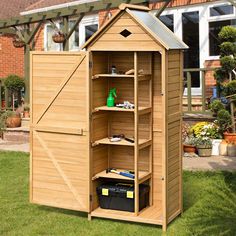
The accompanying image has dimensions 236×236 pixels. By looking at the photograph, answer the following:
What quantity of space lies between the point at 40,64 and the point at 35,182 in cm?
162

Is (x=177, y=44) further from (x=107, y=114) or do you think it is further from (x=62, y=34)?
(x=62, y=34)

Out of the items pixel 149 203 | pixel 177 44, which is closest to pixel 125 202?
pixel 149 203

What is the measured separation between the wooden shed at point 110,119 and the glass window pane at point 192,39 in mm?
7822

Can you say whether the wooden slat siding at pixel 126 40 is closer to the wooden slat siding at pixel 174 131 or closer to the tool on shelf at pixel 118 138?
the wooden slat siding at pixel 174 131

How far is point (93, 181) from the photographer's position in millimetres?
6922

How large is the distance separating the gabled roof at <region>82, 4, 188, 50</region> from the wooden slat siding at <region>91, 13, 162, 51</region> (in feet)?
0.19

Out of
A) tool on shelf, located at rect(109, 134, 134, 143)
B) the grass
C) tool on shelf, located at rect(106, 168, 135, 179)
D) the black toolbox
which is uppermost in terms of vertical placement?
tool on shelf, located at rect(109, 134, 134, 143)

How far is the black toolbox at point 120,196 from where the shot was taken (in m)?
6.78

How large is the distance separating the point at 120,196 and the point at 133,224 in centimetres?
40

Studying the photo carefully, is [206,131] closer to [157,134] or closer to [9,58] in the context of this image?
[157,134]

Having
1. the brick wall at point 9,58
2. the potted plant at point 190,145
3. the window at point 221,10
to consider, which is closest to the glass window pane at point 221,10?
the window at point 221,10

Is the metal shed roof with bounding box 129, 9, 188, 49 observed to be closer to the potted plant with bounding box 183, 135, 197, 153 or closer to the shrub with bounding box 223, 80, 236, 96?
the shrub with bounding box 223, 80, 236, 96

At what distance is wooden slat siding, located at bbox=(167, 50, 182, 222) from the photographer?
21.5ft

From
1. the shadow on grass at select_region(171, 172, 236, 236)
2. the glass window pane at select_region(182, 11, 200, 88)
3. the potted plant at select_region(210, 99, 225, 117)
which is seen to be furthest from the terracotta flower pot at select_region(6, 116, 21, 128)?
the shadow on grass at select_region(171, 172, 236, 236)
